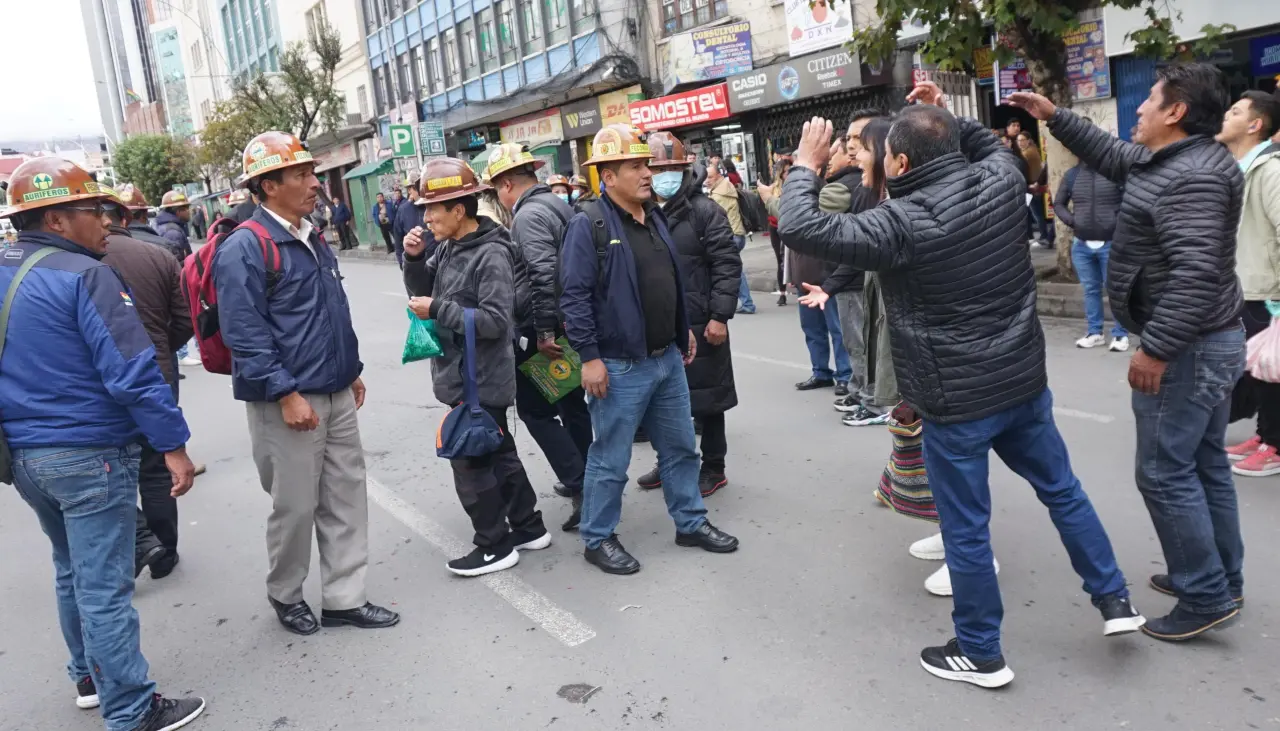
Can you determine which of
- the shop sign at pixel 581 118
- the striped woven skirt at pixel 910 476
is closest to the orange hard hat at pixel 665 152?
the striped woven skirt at pixel 910 476

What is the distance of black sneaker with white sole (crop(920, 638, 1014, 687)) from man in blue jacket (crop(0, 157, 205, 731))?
102 inches

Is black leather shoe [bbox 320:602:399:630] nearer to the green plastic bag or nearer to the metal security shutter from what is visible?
the green plastic bag

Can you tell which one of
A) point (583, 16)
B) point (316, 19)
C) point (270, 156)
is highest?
point (316, 19)

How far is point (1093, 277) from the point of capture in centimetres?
780

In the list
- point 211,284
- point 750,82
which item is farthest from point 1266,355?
point 750,82

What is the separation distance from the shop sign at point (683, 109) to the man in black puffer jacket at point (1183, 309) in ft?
53.7

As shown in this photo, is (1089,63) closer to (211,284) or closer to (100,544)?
(211,284)

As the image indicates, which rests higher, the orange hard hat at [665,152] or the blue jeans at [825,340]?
the orange hard hat at [665,152]

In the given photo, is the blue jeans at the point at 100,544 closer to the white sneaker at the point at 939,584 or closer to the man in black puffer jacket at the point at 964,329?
the man in black puffer jacket at the point at 964,329

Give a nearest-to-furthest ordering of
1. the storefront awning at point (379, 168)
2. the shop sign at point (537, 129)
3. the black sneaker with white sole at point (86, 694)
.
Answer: the black sneaker with white sole at point (86, 694), the shop sign at point (537, 129), the storefront awning at point (379, 168)

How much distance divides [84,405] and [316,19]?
42306 mm

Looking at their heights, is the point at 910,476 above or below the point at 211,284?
below

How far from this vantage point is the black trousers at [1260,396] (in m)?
4.72

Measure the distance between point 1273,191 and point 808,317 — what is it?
3502mm
